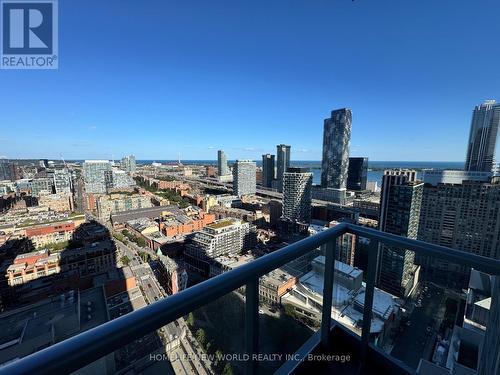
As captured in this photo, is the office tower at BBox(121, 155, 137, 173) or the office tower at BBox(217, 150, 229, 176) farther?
the office tower at BBox(121, 155, 137, 173)

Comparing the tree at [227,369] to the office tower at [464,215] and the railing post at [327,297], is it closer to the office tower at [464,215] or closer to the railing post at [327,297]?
the railing post at [327,297]

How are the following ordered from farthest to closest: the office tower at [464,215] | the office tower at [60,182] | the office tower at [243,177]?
the office tower at [243,177] < the office tower at [60,182] < the office tower at [464,215]

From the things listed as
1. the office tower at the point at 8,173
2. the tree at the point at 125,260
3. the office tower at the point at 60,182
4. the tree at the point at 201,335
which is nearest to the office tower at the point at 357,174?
the tree at the point at 125,260

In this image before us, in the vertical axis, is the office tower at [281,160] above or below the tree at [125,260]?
above

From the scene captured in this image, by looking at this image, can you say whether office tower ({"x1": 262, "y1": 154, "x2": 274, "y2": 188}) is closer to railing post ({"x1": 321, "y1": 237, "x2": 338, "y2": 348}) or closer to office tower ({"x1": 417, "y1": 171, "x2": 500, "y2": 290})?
office tower ({"x1": 417, "y1": 171, "x2": 500, "y2": 290})

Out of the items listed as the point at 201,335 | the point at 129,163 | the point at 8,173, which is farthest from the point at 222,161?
the point at 201,335

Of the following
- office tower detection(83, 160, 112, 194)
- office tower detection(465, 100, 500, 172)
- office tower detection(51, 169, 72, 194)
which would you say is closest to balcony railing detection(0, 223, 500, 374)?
office tower detection(465, 100, 500, 172)

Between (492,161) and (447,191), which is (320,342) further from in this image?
(492,161)
